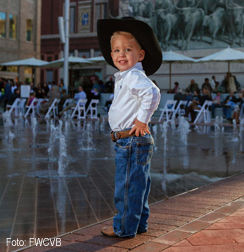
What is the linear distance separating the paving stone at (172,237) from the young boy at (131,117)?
202 millimetres

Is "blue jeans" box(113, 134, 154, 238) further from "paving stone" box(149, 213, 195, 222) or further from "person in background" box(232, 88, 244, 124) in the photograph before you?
"person in background" box(232, 88, 244, 124)

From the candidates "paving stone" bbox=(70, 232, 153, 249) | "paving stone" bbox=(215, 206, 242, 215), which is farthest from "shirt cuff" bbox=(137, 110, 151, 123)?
"paving stone" bbox=(215, 206, 242, 215)

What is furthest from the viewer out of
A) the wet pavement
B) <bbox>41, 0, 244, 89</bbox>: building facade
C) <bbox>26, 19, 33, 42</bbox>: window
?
<bbox>26, 19, 33, 42</bbox>: window

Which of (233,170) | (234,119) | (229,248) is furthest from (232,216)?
(234,119)

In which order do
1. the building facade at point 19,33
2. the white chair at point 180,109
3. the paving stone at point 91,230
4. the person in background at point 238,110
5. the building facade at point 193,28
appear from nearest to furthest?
1. the paving stone at point 91,230
2. the person in background at point 238,110
3. the white chair at point 180,109
4. the building facade at point 193,28
5. the building facade at point 19,33

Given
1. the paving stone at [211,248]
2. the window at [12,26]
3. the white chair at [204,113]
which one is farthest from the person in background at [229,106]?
the window at [12,26]

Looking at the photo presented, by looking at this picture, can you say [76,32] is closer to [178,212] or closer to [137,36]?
[178,212]

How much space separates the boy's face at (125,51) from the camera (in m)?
3.86

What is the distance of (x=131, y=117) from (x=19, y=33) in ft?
138

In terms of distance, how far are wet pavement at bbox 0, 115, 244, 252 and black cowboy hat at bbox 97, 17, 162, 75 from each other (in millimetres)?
1435

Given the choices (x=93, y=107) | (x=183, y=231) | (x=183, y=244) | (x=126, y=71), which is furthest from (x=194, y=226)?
(x=93, y=107)

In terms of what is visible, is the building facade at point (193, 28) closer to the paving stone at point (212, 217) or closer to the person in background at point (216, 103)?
the person in background at point (216, 103)

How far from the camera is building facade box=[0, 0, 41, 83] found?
42812mm

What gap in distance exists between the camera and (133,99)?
381 centimetres
